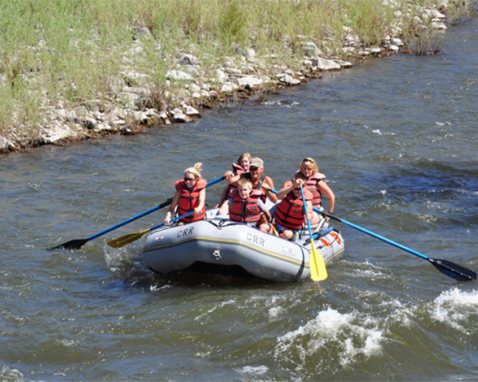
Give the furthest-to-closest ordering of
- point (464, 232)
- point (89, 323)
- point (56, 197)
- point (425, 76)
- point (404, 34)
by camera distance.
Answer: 1. point (404, 34)
2. point (425, 76)
3. point (56, 197)
4. point (464, 232)
5. point (89, 323)

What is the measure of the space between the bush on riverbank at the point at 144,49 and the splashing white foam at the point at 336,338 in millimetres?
6468

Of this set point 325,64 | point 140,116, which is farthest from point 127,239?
point 325,64

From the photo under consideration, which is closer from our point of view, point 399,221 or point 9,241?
point 9,241

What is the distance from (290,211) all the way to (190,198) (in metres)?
1.04

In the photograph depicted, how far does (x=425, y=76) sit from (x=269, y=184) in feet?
28.7

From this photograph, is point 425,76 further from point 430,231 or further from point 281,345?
point 281,345

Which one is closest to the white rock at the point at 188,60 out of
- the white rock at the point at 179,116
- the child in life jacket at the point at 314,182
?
the white rock at the point at 179,116

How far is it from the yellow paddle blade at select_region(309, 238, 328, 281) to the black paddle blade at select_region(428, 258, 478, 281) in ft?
4.02

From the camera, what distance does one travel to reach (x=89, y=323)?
24.3ft

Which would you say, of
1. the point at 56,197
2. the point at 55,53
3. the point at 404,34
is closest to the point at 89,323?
the point at 56,197

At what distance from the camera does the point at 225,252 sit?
7898mm

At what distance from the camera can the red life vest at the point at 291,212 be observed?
28.8 ft

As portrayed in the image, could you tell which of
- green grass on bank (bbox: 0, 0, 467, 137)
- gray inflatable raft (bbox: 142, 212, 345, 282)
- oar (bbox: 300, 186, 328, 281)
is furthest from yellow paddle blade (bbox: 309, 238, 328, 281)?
green grass on bank (bbox: 0, 0, 467, 137)

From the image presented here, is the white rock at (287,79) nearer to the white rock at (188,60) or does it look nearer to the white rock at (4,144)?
the white rock at (188,60)
